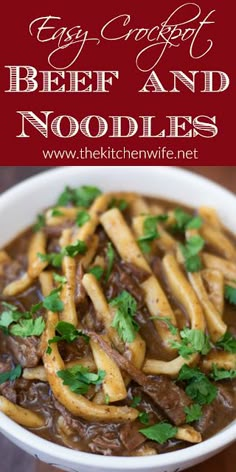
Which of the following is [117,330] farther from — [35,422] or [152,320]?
[35,422]

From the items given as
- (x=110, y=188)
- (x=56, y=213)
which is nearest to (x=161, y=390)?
(x=56, y=213)

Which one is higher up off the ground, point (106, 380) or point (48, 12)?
point (48, 12)

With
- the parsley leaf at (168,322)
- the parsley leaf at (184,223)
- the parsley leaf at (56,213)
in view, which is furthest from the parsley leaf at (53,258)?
the parsley leaf at (184,223)

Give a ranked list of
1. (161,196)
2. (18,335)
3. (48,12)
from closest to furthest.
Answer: (18,335), (48,12), (161,196)

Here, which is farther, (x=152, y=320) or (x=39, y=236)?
(x=39, y=236)

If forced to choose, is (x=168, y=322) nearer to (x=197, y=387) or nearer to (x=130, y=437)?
(x=197, y=387)

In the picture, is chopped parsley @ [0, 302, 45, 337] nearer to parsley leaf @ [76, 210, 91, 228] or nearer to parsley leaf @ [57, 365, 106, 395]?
parsley leaf @ [57, 365, 106, 395]

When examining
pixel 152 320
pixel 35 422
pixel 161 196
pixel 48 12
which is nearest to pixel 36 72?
pixel 48 12
